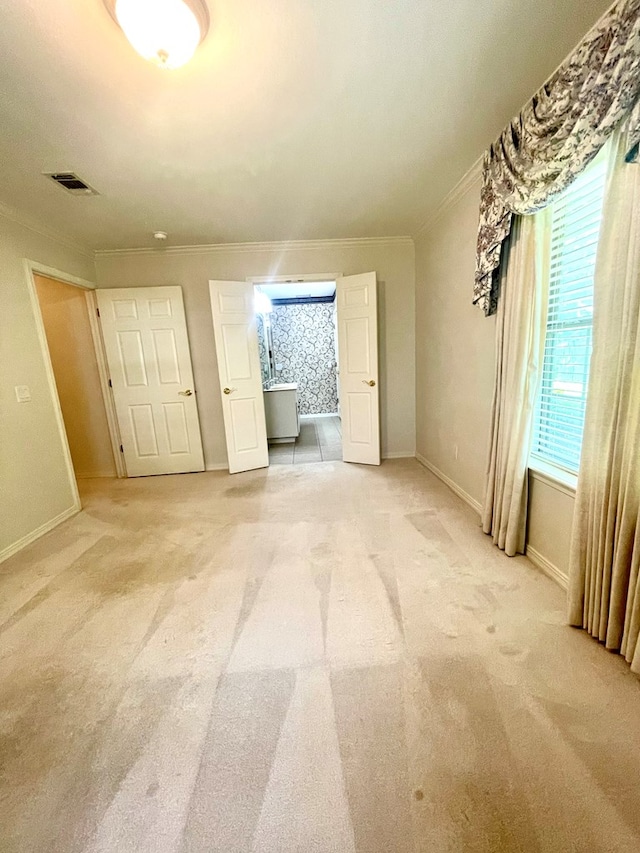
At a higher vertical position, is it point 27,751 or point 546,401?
point 546,401

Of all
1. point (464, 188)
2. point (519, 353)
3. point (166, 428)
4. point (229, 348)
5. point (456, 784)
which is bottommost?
point (456, 784)

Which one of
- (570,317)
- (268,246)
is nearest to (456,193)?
(570,317)

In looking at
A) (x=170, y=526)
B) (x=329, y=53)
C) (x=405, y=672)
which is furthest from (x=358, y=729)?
(x=329, y=53)

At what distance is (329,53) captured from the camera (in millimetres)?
1367

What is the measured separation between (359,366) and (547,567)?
2552 mm

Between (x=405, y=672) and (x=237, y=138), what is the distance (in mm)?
2820

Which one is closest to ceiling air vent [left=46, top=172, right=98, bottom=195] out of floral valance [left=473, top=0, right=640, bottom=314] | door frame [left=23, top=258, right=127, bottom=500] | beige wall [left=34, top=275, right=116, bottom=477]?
door frame [left=23, top=258, right=127, bottom=500]

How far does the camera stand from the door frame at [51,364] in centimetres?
275

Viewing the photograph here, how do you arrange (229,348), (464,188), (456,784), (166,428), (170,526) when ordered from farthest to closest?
1. (166,428)
2. (229,348)
3. (170,526)
4. (464,188)
5. (456,784)

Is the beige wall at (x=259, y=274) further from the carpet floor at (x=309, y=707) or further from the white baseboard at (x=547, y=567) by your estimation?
the white baseboard at (x=547, y=567)

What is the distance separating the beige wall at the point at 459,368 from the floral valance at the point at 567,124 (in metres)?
0.56

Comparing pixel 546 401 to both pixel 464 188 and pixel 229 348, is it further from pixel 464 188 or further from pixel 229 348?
pixel 229 348

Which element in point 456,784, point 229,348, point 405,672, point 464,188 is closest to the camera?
point 456,784

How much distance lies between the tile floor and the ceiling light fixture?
3.47 m
